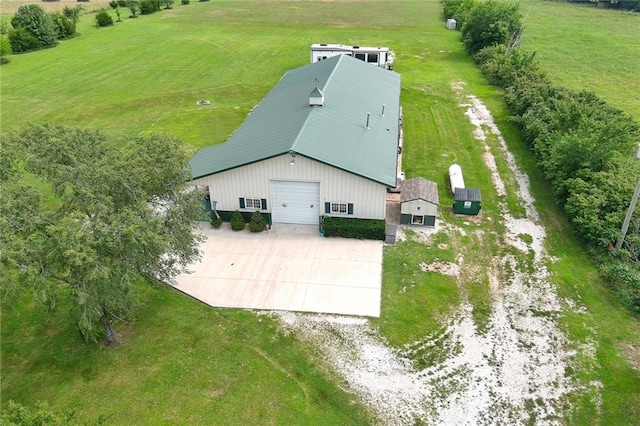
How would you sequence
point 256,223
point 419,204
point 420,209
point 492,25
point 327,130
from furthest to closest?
1. point 492,25
2. point 327,130
3. point 420,209
4. point 419,204
5. point 256,223

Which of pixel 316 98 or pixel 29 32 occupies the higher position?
pixel 29 32

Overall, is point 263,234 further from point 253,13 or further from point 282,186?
point 253,13

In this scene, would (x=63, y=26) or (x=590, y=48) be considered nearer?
(x=590, y=48)

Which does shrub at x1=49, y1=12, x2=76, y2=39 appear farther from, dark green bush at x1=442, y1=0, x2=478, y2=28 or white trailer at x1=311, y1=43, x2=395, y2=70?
dark green bush at x1=442, y1=0, x2=478, y2=28

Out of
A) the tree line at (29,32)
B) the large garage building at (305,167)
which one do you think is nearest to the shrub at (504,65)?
the large garage building at (305,167)

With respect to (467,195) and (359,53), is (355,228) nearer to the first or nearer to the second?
(467,195)

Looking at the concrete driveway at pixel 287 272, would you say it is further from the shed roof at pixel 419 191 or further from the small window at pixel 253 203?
the shed roof at pixel 419 191

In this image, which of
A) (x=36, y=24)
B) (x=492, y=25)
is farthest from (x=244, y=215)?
(x=36, y=24)
